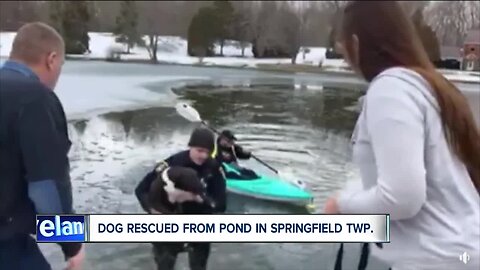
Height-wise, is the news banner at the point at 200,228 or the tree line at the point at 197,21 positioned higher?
the tree line at the point at 197,21

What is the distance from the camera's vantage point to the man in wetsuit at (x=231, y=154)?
2355 mm

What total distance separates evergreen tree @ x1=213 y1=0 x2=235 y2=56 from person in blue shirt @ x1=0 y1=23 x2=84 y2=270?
128 centimetres

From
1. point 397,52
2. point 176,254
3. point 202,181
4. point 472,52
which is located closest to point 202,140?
point 202,181

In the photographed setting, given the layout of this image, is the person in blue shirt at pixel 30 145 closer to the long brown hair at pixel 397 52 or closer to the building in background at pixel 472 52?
the long brown hair at pixel 397 52

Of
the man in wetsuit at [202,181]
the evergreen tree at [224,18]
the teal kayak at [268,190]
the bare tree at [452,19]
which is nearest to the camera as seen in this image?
the man in wetsuit at [202,181]

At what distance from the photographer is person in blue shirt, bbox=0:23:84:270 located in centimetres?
83

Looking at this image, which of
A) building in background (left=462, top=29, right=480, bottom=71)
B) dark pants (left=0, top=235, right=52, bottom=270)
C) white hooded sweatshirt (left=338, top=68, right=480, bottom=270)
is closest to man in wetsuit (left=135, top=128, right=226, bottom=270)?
dark pants (left=0, top=235, right=52, bottom=270)

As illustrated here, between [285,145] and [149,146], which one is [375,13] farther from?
[285,145]

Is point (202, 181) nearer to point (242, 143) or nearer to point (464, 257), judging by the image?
point (464, 257)

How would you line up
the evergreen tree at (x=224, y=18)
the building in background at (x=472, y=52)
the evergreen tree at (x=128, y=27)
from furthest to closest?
the evergreen tree at (x=224, y=18) < the evergreen tree at (x=128, y=27) < the building in background at (x=472, y=52)

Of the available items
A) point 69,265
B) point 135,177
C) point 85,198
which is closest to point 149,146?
point 135,177

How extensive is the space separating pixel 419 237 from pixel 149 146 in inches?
125

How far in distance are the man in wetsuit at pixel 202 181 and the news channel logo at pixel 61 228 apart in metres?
0.49

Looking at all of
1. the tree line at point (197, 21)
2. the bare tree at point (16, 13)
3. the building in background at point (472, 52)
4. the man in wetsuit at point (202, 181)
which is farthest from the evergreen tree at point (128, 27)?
the building in background at point (472, 52)
